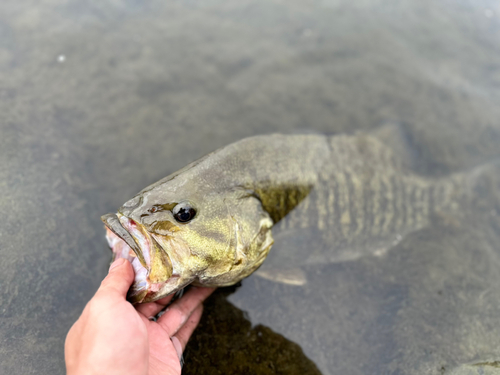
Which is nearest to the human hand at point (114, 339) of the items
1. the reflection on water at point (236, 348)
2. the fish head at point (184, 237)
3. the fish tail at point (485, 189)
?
the fish head at point (184, 237)

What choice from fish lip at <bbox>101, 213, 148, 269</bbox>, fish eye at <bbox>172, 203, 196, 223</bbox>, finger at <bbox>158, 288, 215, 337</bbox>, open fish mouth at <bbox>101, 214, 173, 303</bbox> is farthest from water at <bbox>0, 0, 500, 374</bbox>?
fish eye at <bbox>172, 203, 196, 223</bbox>

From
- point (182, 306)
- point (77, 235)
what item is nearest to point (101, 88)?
point (77, 235)

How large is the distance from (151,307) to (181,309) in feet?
0.97

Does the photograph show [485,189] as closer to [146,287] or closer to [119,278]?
[146,287]

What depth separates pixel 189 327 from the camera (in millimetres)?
2957

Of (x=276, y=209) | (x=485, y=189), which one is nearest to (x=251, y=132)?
(x=276, y=209)

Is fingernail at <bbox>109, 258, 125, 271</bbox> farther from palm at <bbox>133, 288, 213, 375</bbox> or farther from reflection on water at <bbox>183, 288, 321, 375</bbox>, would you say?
reflection on water at <bbox>183, 288, 321, 375</bbox>

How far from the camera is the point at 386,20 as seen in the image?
6.01 m

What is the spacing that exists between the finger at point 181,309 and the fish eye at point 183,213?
895 millimetres

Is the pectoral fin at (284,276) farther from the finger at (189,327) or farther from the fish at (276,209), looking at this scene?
the finger at (189,327)

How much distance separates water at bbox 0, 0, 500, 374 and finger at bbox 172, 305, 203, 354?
111 mm

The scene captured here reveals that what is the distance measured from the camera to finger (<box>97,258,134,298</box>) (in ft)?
7.48

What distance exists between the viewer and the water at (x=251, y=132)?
9.90 feet

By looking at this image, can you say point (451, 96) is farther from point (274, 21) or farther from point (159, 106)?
point (159, 106)
